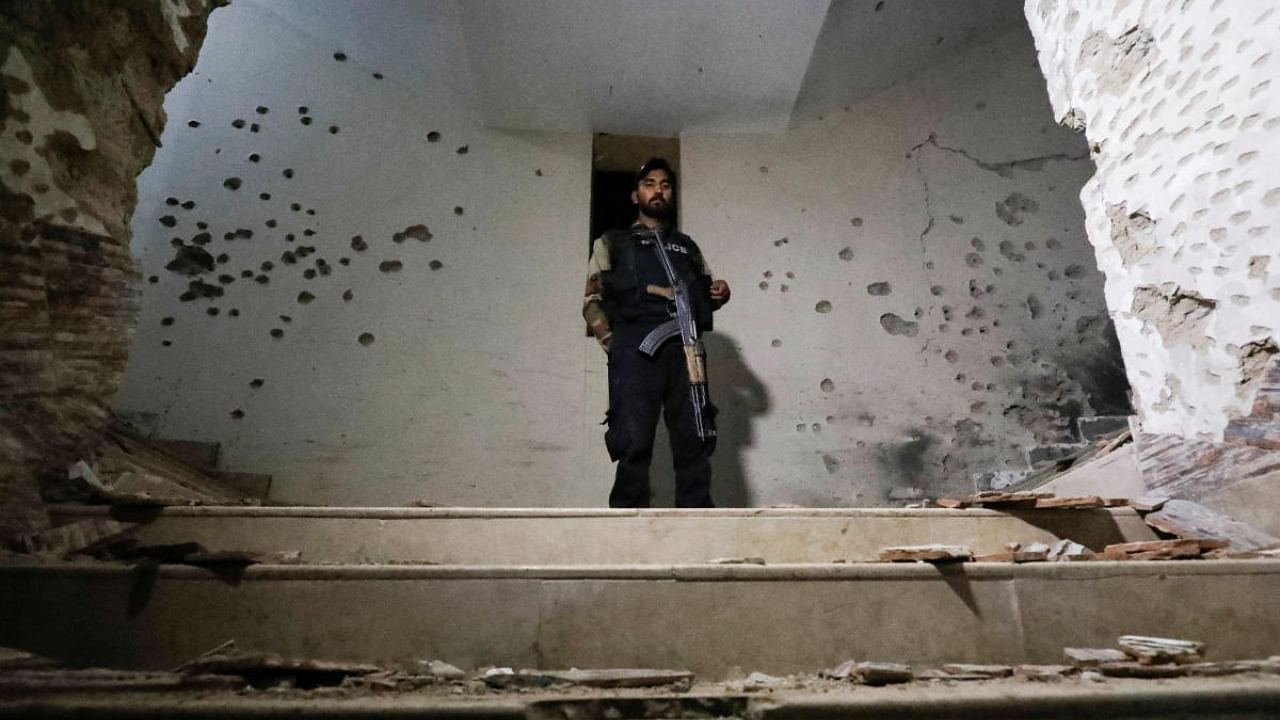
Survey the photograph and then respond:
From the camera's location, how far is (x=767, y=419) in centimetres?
315

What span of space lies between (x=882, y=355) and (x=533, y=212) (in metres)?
1.78

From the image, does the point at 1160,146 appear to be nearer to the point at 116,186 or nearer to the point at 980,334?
the point at 980,334

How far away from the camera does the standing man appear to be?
228cm

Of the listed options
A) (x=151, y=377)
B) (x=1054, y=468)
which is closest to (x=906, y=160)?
(x=1054, y=468)

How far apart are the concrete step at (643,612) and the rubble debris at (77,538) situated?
0.15m

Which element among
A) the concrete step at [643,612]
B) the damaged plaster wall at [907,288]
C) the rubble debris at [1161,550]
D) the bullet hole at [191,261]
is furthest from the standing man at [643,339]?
the bullet hole at [191,261]

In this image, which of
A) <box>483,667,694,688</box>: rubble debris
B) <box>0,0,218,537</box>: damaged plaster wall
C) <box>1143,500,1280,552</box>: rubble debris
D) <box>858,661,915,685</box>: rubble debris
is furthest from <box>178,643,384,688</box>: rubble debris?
<box>1143,500,1280,552</box>: rubble debris

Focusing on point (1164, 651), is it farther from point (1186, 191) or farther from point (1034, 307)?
point (1034, 307)

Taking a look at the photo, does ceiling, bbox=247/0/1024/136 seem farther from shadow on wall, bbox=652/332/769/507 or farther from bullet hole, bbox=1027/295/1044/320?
bullet hole, bbox=1027/295/1044/320

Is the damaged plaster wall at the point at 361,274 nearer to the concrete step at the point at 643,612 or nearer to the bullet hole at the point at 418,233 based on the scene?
the bullet hole at the point at 418,233

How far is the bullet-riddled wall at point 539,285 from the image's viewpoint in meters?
3.00

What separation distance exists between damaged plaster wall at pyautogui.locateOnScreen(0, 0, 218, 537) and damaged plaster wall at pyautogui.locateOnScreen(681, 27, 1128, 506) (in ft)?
7.31

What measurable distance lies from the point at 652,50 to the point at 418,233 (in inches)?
53.4

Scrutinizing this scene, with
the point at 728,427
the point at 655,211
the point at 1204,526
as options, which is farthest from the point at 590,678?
the point at 728,427
